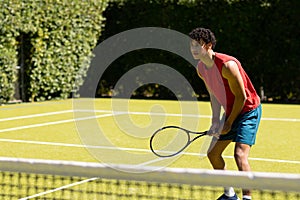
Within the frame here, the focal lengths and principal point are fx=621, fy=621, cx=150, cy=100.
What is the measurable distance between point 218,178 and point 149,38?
14.8m

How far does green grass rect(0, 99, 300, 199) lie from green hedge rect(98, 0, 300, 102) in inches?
42.7

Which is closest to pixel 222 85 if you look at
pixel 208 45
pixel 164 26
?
pixel 208 45

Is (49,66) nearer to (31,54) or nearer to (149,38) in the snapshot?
(31,54)

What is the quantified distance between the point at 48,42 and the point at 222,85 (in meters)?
11.1

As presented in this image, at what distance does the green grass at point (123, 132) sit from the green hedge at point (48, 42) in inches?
27.4

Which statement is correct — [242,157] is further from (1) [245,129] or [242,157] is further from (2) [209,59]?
(2) [209,59]

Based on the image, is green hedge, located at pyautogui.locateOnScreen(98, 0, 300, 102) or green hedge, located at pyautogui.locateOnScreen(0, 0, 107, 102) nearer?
green hedge, located at pyautogui.locateOnScreen(0, 0, 107, 102)

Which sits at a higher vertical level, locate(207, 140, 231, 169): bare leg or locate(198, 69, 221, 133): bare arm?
locate(198, 69, 221, 133): bare arm

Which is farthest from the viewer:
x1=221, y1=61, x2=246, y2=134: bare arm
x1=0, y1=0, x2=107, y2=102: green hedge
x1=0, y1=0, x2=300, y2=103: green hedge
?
x1=0, y1=0, x2=300, y2=103: green hedge

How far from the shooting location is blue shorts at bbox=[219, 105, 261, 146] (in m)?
5.42

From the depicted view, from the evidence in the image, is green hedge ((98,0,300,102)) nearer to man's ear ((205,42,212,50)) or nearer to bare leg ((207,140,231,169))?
bare leg ((207,140,231,169))

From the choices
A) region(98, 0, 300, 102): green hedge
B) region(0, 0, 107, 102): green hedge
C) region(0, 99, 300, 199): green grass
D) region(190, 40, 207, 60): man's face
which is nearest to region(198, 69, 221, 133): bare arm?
region(190, 40, 207, 60): man's face

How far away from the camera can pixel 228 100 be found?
5488 mm

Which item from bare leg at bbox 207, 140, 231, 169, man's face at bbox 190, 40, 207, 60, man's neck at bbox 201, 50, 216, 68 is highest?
man's face at bbox 190, 40, 207, 60
